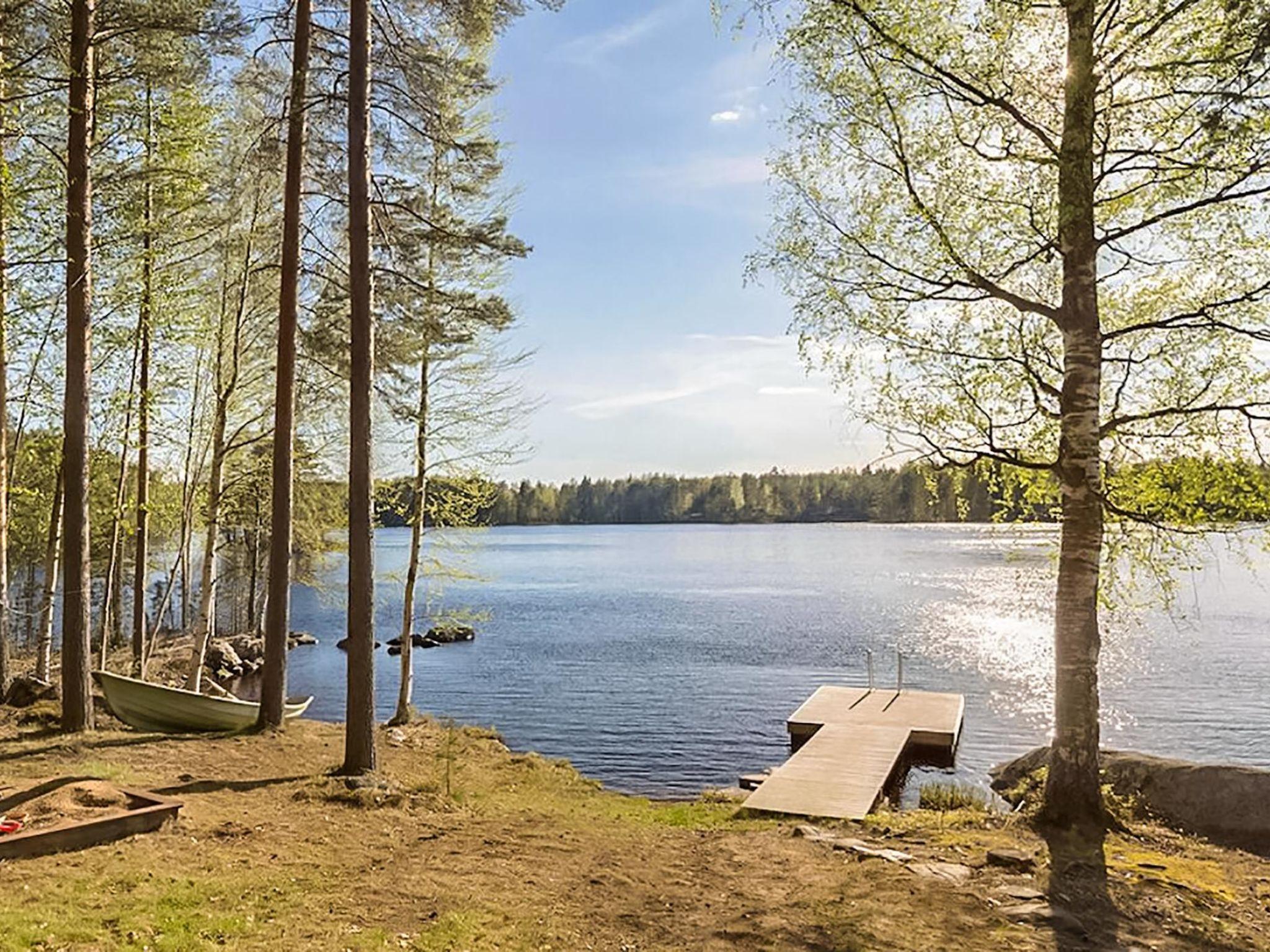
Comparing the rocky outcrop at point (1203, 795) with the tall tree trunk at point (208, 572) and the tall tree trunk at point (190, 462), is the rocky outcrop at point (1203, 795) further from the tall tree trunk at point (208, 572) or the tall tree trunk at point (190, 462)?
the tall tree trunk at point (190, 462)

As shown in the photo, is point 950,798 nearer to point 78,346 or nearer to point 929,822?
point 929,822

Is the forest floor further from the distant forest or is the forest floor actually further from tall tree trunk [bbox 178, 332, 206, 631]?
the distant forest

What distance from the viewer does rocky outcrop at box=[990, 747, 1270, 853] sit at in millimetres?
8609

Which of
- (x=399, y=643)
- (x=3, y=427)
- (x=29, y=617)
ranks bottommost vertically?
(x=399, y=643)

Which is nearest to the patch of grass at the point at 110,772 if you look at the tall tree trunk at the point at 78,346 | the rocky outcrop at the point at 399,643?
the tall tree trunk at the point at 78,346

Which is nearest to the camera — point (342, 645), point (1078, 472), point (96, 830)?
point (96, 830)

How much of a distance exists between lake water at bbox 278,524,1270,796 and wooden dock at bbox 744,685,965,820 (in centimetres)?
102

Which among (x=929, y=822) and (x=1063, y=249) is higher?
(x=1063, y=249)

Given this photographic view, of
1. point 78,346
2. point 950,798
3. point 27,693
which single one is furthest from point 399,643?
point 78,346

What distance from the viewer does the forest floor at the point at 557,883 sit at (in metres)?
4.73

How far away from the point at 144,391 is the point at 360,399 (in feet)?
19.0

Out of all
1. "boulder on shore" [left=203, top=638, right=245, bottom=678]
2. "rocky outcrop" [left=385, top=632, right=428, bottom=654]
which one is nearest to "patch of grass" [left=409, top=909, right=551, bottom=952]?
"boulder on shore" [left=203, top=638, right=245, bottom=678]

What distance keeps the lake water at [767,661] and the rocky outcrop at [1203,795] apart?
1.62 metres

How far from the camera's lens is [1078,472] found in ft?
23.3
